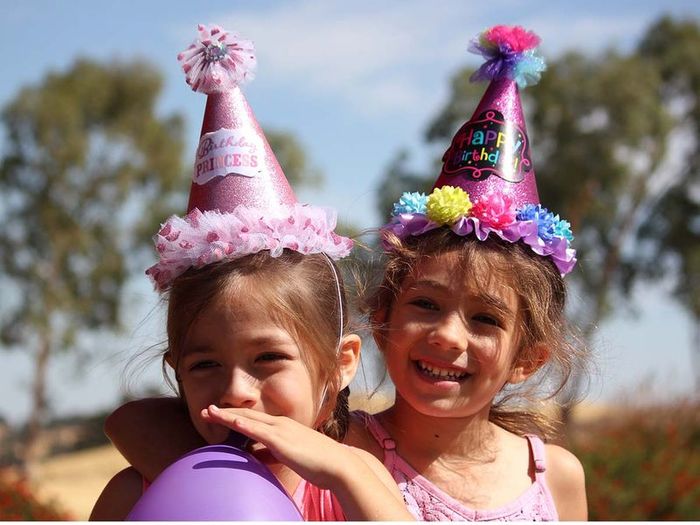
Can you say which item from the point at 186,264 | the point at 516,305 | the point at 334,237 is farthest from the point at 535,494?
the point at 186,264

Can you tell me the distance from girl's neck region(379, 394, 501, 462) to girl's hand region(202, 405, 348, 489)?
91 cm

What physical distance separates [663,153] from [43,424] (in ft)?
45.2

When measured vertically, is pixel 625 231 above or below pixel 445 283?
above

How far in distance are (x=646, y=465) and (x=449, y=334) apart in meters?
8.25

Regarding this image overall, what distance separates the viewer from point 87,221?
18250 mm

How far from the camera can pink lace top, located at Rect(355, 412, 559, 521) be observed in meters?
3.08

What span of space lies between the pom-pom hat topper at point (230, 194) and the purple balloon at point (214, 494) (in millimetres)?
578

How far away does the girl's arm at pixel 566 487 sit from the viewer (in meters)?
3.36

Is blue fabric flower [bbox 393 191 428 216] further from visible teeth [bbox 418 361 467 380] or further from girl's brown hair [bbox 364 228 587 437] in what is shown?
visible teeth [bbox 418 361 467 380]

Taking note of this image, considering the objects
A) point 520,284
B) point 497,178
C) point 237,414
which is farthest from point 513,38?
point 237,414

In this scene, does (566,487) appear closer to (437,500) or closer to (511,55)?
(437,500)

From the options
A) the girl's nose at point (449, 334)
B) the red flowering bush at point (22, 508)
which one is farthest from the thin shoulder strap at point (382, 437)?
Answer: the red flowering bush at point (22, 508)

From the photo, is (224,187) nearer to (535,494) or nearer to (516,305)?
(516,305)

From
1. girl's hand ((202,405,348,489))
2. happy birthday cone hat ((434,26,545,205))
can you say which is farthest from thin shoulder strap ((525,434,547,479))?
girl's hand ((202,405,348,489))
